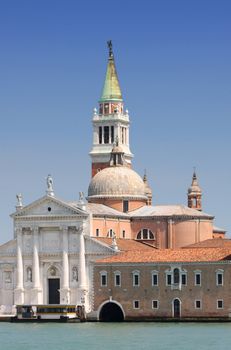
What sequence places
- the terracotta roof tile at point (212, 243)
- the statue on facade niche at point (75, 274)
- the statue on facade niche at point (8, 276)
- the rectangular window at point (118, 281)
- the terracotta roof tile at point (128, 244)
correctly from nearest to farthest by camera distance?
the rectangular window at point (118, 281) < the statue on facade niche at point (75, 274) < the terracotta roof tile at point (128, 244) < the statue on facade niche at point (8, 276) < the terracotta roof tile at point (212, 243)

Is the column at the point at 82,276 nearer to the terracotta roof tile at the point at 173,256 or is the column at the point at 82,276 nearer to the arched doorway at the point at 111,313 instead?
the arched doorway at the point at 111,313

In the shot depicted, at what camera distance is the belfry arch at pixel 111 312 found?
365 feet

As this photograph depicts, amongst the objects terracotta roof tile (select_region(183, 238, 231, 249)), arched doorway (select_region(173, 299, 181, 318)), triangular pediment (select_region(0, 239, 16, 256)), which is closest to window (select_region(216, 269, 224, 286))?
arched doorway (select_region(173, 299, 181, 318))

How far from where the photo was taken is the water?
91.3 meters

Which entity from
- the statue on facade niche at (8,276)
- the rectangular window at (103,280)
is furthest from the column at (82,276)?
the statue on facade niche at (8,276)

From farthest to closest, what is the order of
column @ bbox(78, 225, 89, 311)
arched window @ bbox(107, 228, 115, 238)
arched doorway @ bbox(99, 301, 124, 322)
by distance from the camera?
arched window @ bbox(107, 228, 115, 238)
column @ bbox(78, 225, 89, 311)
arched doorway @ bbox(99, 301, 124, 322)

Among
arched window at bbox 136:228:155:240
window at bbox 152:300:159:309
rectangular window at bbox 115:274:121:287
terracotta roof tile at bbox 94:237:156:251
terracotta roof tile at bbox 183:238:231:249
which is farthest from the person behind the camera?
arched window at bbox 136:228:155:240

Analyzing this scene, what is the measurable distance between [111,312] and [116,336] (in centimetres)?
1513

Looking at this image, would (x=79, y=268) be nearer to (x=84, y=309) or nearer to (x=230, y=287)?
(x=84, y=309)

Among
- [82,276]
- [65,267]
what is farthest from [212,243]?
[65,267]

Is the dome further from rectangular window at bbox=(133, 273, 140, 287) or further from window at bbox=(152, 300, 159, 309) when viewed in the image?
window at bbox=(152, 300, 159, 309)

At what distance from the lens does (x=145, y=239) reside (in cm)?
12394

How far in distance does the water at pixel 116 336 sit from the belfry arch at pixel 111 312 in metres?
2.50

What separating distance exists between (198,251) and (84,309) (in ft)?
26.0
